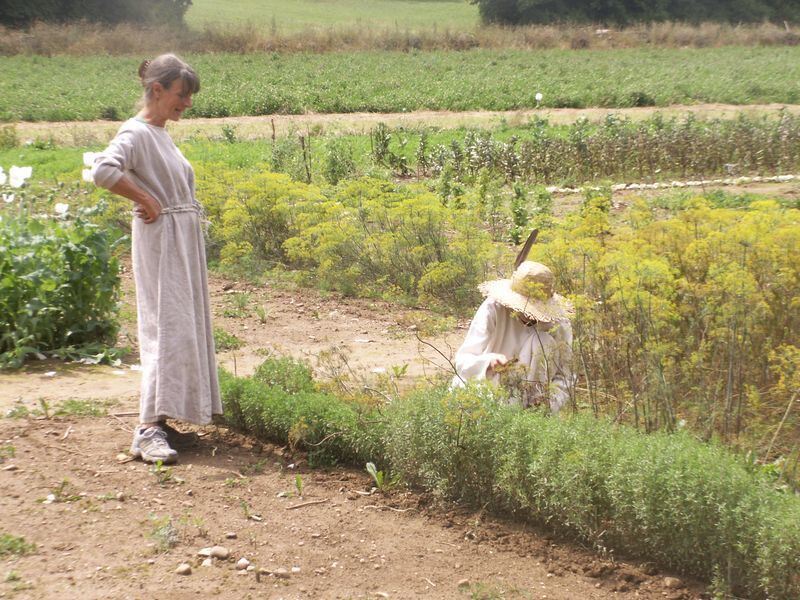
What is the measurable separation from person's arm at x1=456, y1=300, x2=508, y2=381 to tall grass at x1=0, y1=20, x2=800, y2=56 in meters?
33.8

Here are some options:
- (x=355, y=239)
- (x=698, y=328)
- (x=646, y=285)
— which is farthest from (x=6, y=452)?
(x=355, y=239)

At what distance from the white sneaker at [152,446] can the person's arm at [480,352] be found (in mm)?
1372

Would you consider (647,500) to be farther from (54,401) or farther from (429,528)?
(54,401)

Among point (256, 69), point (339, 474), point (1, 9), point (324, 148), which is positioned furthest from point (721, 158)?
point (1, 9)

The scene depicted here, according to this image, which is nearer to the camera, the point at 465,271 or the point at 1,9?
the point at 465,271

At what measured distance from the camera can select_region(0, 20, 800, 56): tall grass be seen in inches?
1442

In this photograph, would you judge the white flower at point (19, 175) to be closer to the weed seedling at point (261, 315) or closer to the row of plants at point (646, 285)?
the row of plants at point (646, 285)

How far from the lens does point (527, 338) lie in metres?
4.93

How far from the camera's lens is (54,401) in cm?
560

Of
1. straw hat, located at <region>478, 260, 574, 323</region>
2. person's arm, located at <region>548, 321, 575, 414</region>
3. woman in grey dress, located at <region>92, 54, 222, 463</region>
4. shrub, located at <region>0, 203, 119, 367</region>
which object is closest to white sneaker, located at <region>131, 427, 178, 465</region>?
woman in grey dress, located at <region>92, 54, 222, 463</region>

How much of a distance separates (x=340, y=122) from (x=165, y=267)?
17.9 meters

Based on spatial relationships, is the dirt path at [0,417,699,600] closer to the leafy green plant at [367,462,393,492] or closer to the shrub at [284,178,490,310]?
the leafy green plant at [367,462,393,492]

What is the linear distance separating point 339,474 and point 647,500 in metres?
1.58

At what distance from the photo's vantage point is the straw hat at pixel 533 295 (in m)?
4.66
